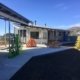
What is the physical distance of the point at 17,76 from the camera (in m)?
9.20

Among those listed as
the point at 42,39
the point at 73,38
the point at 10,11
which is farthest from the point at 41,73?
the point at 73,38

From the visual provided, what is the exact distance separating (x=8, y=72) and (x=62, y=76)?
2.40 metres

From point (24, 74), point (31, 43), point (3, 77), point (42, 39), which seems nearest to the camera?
point (3, 77)

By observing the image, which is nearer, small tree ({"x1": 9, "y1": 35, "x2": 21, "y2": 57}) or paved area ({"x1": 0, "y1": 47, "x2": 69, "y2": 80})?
paved area ({"x1": 0, "y1": 47, "x2": 69, "y2": 80})

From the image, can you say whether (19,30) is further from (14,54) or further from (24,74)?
(24,74)

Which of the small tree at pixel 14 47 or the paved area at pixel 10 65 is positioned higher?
the small tree at pixel 14 47

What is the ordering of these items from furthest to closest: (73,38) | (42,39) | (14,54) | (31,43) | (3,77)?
1. (73,38)
2. (42,39)
3. (31,43)
4. (14,54)
5. (3,77)

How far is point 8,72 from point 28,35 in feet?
92.2

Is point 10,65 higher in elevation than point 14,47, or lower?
lower

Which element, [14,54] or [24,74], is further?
[14,54]

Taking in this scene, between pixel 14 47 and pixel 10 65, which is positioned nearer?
pixel 10 65

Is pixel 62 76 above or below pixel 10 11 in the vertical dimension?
below

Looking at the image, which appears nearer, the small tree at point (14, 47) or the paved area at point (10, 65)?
the paved area at point (10, 65)

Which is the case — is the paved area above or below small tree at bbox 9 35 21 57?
below
